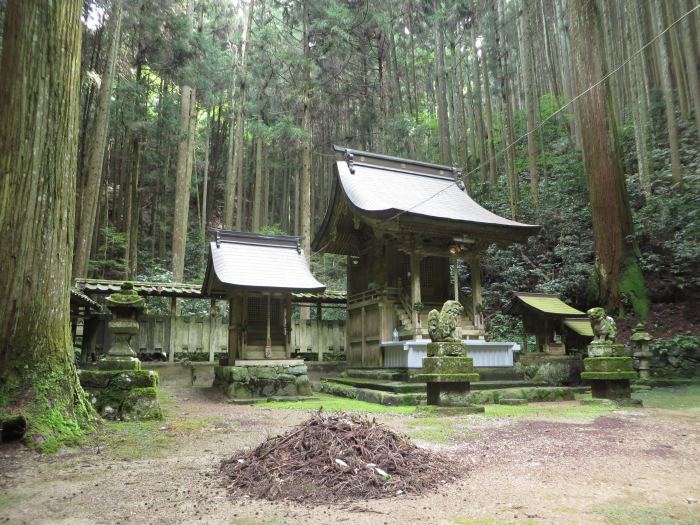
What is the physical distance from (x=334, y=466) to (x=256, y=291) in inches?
295

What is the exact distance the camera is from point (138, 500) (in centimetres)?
288

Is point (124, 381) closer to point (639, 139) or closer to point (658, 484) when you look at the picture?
point (658, 484)

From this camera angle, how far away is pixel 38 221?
4.59 m

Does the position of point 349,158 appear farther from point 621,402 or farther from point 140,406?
point 140,406

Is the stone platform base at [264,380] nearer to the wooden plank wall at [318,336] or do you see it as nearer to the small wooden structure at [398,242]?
the small wooden structure at [398,242]

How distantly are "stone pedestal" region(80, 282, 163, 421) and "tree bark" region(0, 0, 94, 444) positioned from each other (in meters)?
0.87

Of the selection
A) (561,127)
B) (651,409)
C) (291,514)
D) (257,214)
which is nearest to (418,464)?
(291,514)

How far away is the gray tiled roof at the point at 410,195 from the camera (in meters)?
10.8

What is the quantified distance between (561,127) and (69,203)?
82.0ft

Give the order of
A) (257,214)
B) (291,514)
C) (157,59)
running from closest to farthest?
(291,514), (157,59), (257,214)

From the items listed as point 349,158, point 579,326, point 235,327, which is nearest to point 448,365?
point 235,327

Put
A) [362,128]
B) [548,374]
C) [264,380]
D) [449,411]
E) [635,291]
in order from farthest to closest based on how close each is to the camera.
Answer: [362,128]
[635,291]
[548,374]
[264,380]
[449,411]

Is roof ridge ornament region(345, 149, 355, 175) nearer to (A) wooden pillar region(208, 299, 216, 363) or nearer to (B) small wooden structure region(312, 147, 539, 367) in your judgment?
(B) small wooden structure region(312, 147, 539, 367)

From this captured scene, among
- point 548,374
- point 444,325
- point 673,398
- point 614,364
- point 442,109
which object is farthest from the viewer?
point 442,109
